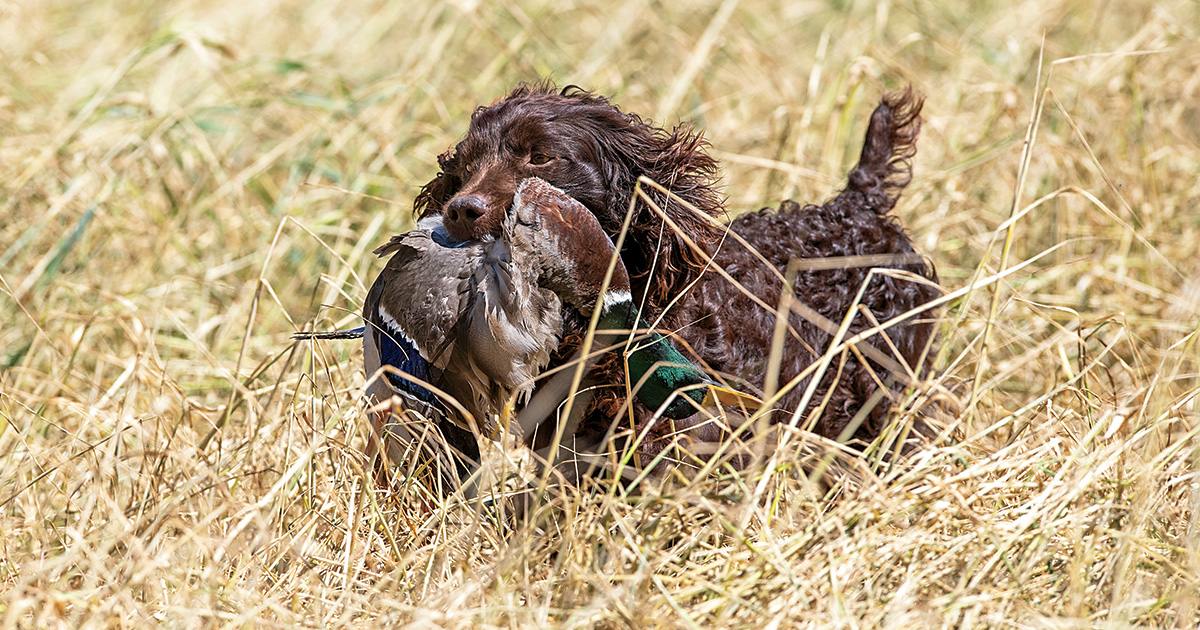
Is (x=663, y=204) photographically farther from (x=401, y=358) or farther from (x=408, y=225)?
(x=408, y=225)

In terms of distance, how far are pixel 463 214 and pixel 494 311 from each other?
285mm

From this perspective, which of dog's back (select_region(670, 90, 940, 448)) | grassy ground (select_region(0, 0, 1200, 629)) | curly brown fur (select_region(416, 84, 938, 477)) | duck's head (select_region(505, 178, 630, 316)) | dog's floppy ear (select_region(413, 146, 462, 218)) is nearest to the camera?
duck's head (select_region(505, 178, 630, 316))

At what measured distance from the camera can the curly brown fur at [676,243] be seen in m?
2.47

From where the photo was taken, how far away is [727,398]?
8.07 ft

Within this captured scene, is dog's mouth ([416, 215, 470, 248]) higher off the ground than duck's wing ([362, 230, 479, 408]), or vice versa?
dog's mouth ([416, 215, 470, 248])

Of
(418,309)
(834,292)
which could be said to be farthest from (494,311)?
(834,292)

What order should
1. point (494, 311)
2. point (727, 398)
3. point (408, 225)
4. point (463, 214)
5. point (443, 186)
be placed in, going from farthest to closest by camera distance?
point (408, 225)
point (443, 186)
point (727, 398)
point (463, 214)
point (494, 311)

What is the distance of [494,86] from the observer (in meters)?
5.31

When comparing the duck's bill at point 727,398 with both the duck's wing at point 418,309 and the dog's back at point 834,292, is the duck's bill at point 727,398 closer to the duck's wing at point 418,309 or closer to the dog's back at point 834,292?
the dog's back at point 834,292

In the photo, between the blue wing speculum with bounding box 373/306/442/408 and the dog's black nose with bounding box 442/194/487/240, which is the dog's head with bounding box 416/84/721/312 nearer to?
the dog's black nose with bounding box 442/194/487/240

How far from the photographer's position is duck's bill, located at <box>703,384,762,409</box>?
2.32 meters

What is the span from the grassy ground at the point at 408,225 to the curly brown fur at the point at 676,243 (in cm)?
30

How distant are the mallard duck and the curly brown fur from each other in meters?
0.10

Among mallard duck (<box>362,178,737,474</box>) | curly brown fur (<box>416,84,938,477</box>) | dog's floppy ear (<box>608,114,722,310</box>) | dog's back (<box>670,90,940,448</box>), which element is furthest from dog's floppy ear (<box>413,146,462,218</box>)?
dog's back (<box>670,90,940,448</box>)
